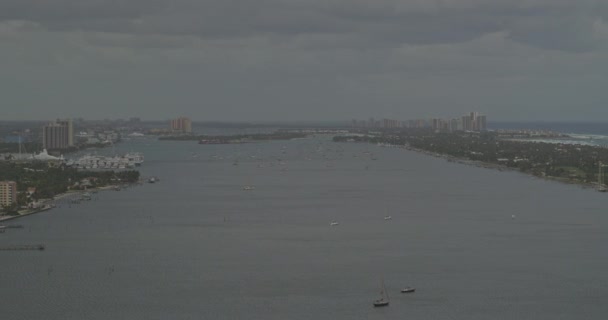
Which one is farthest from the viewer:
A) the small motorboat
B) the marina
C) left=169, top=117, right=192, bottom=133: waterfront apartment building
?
left=169, top=117, right=192, bottom=133: waterfront apartment building

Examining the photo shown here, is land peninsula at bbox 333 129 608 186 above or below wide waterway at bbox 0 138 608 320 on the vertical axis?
above

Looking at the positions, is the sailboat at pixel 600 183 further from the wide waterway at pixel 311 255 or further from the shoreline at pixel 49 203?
the shoreline at pixel 49 203

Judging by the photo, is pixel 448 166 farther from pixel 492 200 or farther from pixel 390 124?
pixel 390 124

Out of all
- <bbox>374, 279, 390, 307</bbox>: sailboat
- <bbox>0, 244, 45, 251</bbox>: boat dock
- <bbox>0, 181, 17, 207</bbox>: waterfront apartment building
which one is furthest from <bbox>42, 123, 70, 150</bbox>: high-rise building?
<bbox>374, 279, 390, 307</bbox>: sailboat

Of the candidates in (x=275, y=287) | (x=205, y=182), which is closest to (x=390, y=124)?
(x=205, y=182)

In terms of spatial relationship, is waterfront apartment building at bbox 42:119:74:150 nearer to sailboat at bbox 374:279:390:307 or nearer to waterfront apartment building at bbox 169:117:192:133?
waterfront apartment building at bbox 169:117:192:133

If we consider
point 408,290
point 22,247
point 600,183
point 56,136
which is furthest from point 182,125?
point 408,290

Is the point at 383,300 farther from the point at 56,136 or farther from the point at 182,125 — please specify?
the point at 182,125
